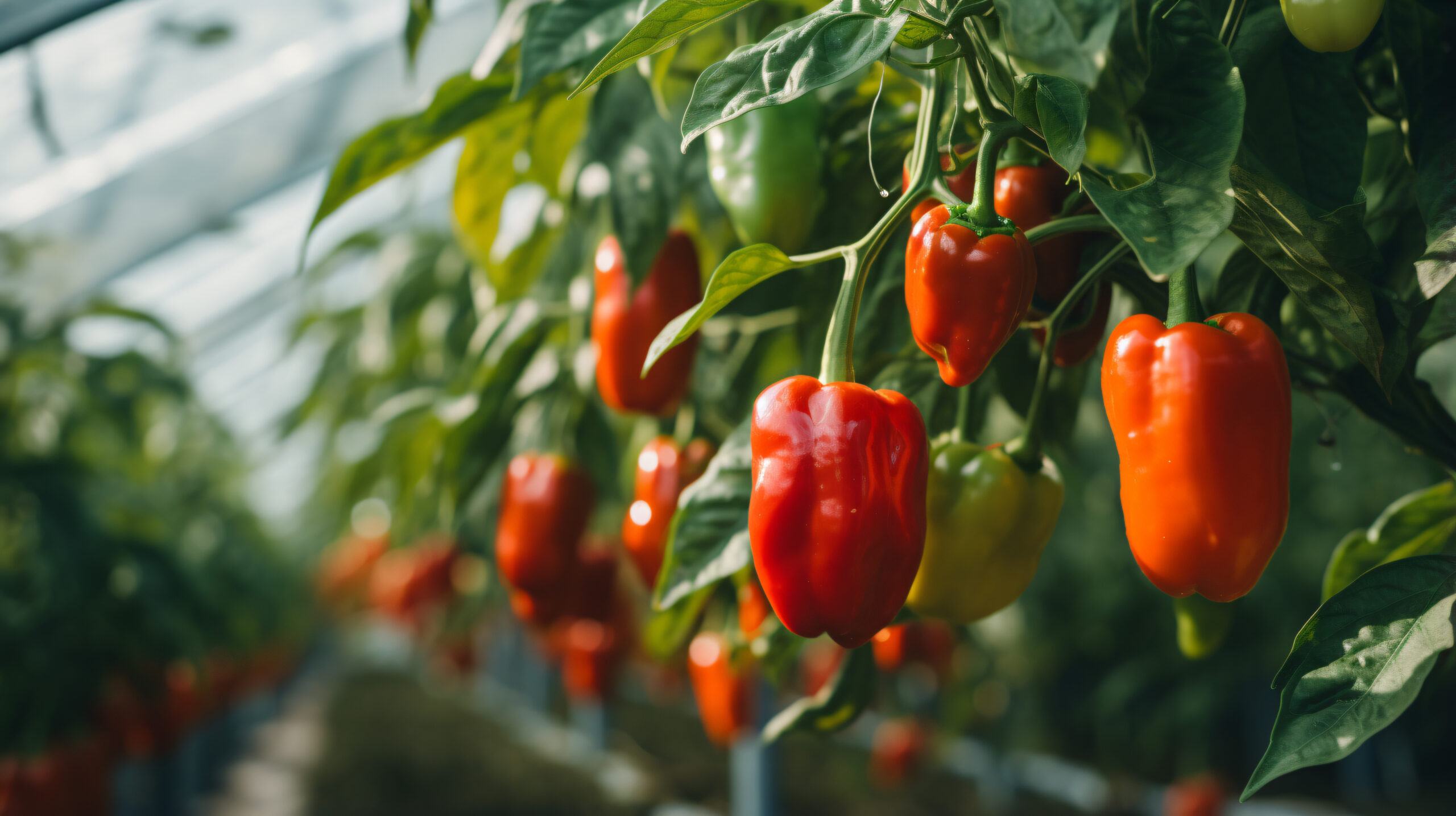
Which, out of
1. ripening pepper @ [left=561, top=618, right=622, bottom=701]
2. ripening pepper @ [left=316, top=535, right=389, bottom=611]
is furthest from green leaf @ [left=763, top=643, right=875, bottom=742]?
ripening pepper @ [left=316, top=535, right=389, bottom=611]

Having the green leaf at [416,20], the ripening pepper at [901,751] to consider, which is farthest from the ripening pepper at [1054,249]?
the ripening pepper at [901,751]

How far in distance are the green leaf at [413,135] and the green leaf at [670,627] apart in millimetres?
285

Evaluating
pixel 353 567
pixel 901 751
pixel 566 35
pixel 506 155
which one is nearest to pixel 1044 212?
pixel 566 35

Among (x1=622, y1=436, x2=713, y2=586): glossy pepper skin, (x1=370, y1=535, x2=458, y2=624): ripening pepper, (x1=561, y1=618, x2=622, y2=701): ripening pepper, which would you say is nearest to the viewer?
(x1=622, y1=436, x2=713, y2=586): glossy pepper skin

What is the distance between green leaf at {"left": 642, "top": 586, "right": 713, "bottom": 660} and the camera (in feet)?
1.75

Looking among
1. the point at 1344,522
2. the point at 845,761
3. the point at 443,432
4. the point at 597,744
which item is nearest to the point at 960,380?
the point at 443,432

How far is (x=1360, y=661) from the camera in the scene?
1.06 ft

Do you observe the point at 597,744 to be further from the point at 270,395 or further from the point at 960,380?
the point at 960,380

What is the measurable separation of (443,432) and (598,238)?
0.76 ft

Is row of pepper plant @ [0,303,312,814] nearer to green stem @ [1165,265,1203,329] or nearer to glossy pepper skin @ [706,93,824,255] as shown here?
glossy pepper skin @ [706,93,824,255]

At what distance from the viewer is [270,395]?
14.6 ft

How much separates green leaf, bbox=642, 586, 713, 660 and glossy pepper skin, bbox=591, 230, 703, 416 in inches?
5.0

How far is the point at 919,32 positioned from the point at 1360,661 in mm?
269

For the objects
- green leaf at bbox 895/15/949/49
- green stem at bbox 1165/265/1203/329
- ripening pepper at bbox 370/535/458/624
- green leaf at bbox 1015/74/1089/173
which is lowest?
ripening pepper at bbox 370/535/458/624
